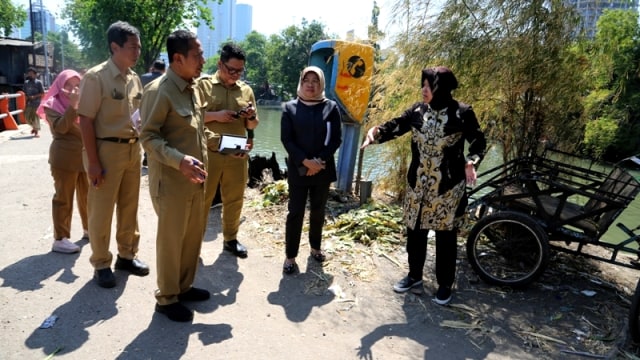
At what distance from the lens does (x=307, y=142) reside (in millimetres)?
4000

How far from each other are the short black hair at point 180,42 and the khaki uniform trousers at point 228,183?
54.1 inches

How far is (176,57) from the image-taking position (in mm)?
2920

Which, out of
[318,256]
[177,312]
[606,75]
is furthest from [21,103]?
[606,75]

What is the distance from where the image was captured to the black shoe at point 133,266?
153 inches

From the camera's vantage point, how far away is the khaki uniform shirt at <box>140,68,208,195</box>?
281 centimetres

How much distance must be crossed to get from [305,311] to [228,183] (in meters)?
1.55

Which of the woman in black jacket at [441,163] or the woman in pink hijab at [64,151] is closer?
the woman in black jacket at [441,163]

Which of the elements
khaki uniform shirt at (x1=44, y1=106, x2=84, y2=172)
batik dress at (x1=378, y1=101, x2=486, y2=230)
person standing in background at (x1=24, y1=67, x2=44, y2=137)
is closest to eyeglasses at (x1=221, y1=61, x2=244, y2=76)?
khaki uniform shirt at (x1=44, y1=106, x2=84, y2=172)

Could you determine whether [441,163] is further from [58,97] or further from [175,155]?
[58,97]

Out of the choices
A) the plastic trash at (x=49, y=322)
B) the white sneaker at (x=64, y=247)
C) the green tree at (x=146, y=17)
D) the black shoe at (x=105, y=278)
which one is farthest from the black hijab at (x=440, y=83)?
the green tree at (x=146, y=17)

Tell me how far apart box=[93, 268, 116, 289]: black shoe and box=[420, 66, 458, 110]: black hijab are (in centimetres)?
305

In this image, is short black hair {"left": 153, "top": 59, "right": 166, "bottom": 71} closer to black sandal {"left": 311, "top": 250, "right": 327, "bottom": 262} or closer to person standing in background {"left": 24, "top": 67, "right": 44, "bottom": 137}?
black sandal {"left": 311, "top": 250, "right": 327, "bottom": 262}

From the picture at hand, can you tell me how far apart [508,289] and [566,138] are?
2221 mm

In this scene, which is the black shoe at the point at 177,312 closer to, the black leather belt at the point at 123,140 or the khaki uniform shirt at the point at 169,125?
the khaki uniform shirt at the point at 169,125
